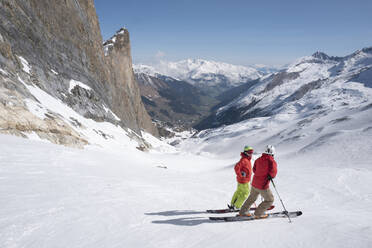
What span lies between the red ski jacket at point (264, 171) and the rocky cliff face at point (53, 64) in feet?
54.7

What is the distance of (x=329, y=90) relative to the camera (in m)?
196

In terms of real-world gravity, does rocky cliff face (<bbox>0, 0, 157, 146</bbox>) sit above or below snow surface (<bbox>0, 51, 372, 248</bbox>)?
above

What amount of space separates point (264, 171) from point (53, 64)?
42.0 meters

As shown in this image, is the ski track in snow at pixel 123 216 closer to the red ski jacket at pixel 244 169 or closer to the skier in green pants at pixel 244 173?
the skier in green pants at pixel 244 173

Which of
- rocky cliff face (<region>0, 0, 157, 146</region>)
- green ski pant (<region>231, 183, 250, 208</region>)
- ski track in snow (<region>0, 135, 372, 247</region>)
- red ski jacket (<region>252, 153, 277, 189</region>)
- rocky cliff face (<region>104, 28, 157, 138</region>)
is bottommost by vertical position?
ski track in snow (<region>0, 135, 372, 247</region>)

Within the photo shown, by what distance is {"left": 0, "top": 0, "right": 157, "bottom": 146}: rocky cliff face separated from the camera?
20.6m

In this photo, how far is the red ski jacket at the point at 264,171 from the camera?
759cm

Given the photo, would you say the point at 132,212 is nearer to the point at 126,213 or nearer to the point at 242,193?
the point at 126,213

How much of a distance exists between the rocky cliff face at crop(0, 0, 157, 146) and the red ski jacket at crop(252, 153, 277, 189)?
1668 centimetres

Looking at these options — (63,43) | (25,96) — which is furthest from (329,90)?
(25,96)

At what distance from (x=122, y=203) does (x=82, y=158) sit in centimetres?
771

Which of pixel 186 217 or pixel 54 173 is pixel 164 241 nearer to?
pixel 186 217

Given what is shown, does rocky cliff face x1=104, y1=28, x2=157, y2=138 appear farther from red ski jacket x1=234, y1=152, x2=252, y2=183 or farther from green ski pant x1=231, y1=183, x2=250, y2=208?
red ski jacket x1=234, y1=152, x2=252, y2=183

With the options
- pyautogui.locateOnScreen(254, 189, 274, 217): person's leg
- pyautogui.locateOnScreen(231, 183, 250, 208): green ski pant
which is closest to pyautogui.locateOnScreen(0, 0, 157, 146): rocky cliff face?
pyautogui.locateOnScreen(231, 183, 250, 208): green ski pant
